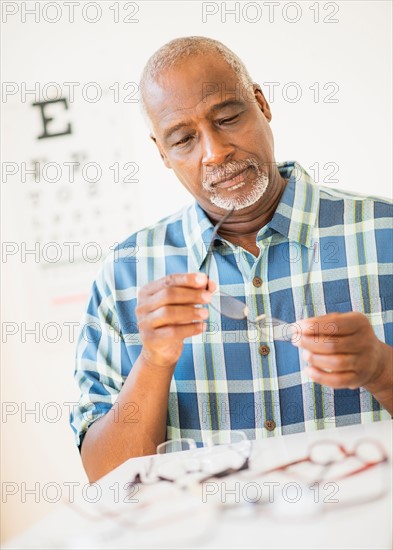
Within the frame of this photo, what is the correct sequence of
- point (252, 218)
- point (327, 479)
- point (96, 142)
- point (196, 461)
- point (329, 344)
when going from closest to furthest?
1. point (327, 479)
2. point (196, 461)
3. point (329, 344)
4. point (252, 218)
5. point (96, 142)

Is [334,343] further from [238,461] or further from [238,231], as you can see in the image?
[238,231]

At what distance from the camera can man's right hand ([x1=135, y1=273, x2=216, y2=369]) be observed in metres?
0.99

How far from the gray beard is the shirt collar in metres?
0.06

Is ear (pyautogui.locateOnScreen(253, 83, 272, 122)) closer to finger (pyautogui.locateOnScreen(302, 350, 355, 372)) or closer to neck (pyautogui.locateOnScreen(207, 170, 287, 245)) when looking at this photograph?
neck (pyautogui.locateOnScreen(207, 170, 287, 245))

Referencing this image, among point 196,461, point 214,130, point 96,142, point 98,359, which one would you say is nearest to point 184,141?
point 214,130

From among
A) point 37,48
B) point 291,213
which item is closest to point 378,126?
point 291,213

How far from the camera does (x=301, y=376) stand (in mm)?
1213

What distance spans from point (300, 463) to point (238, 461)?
0.08 m

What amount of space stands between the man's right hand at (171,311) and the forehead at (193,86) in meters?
0.37

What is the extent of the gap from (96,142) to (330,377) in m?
1.31

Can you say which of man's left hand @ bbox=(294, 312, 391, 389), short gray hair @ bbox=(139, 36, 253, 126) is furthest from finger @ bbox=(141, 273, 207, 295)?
short gray hair @ bbox=(139, 36, 253, 126)

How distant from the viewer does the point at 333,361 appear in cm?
94

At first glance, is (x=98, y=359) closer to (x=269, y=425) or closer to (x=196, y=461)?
(x=269, y=425)

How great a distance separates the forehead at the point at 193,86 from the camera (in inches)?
47.6
